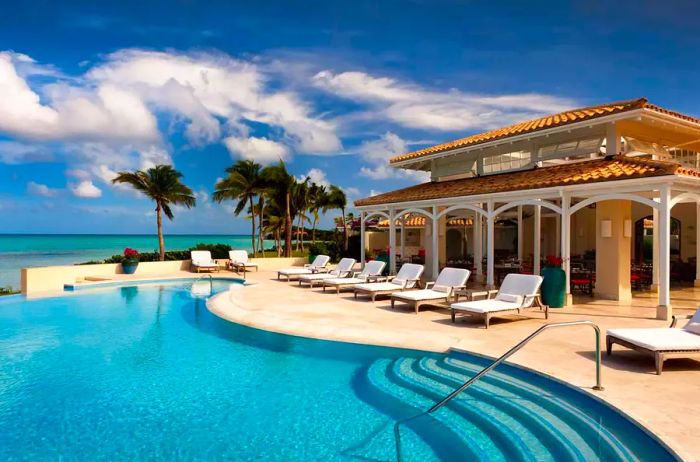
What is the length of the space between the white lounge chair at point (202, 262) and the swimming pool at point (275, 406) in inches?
560

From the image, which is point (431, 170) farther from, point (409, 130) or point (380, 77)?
point (409, 130)

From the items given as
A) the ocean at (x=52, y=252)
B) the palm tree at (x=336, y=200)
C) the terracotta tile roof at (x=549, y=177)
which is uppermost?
the palm tree at (x=336, y=200)

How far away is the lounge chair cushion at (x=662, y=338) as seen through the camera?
22.5 feet

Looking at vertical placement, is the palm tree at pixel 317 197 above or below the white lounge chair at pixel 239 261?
above

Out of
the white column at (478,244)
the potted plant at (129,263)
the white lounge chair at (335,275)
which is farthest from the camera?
the potted plant at (129,263)

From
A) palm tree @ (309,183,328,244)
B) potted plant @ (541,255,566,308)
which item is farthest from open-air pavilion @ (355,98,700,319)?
palm tree @ (309,183,328,244)

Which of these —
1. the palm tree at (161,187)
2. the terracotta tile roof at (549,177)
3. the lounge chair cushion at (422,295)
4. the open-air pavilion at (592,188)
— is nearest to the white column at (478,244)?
the open-air pavilion at (592,188)

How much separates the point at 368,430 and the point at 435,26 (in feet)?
60.2

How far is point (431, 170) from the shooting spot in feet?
70.8

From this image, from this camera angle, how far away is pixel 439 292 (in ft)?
42.8

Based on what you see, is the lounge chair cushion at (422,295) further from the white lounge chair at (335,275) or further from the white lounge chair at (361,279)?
the white lounge chair at (335,275)

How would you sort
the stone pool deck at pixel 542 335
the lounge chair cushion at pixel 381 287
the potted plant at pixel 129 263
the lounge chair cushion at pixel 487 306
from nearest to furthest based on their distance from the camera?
the stone pool deck at pixel 542 335 < the lounge chair cushion at pixel 487 306 < the lounge chair cushion at pixel 381 287 < the potted plant at pixel 129 263

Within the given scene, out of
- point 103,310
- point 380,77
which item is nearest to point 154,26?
point 380,77

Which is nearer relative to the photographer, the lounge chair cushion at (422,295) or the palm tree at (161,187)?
the lounge chair cushion at (422,295)
